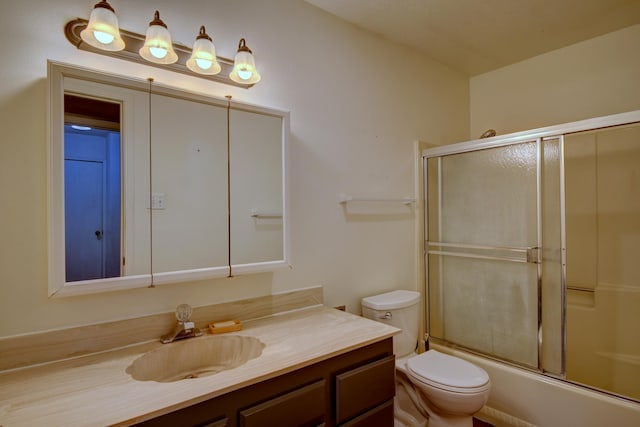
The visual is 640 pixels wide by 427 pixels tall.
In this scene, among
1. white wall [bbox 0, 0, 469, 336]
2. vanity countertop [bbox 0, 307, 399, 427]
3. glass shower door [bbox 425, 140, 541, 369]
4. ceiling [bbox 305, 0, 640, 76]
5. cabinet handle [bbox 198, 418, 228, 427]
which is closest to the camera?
vanity countertop [bbox 0, 307, 399, 427]

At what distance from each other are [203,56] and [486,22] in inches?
69.1

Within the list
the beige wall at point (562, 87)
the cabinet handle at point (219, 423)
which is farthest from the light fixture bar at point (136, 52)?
the beige wall at point (562, 87)

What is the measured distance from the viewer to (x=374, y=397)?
1.40 meters

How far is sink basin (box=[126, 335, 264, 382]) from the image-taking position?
1.24m

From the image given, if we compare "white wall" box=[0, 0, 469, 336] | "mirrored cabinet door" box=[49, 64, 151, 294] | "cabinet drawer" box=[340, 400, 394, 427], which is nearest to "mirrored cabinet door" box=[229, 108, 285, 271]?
"white wall" box=[0, 0, 469, 336]

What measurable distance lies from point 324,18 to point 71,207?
1617mm

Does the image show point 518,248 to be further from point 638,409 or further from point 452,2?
point 452,2

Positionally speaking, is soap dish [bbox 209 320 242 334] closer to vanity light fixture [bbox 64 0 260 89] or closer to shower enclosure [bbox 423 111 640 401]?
vanity light fixture [bbox 64 0 260 89]

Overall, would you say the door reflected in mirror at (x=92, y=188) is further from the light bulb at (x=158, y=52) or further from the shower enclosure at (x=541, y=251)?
the shower enclosure at (x=541, y=251)

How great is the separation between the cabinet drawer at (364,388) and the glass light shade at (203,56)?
1.35 meters

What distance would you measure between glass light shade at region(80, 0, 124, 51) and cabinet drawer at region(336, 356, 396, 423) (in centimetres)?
148

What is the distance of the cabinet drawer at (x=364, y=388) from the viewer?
50.6 inches

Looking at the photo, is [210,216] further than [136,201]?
Yes

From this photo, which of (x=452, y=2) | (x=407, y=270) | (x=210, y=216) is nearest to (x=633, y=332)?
(x=407, y=270)
